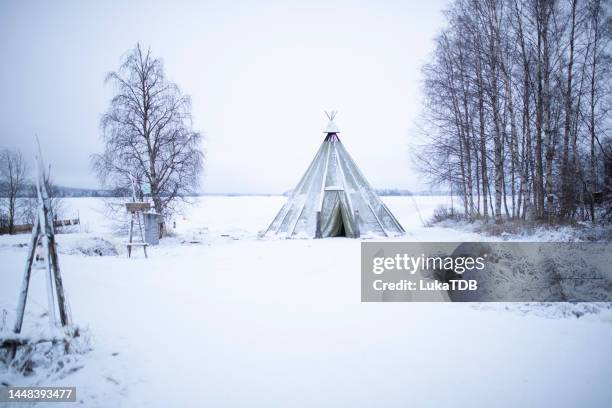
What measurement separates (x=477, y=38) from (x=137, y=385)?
526 inches

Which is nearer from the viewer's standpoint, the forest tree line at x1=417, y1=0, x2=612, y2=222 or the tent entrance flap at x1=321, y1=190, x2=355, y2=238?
the forest tree line at x1=417, y1=0, x2=612, y2=222

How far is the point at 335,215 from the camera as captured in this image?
11992 mm

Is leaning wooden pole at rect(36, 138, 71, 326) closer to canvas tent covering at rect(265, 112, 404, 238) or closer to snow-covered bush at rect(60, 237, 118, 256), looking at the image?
snow-covered bush at rect(60, 237, 118, 256)

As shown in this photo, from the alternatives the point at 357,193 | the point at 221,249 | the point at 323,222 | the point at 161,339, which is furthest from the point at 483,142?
the point at 161,339

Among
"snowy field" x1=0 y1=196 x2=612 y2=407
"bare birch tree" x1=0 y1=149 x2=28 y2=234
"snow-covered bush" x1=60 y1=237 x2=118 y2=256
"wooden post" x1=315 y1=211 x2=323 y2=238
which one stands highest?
"bare birch tree" x1=0 y1=149 x2=28 y2=234

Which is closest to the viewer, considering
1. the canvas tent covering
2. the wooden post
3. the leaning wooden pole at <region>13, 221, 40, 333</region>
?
the leaning wooden pole at <region>13, 221, 40, 333</region>

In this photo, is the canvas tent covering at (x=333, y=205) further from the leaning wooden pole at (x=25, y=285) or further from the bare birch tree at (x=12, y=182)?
the bare birch tree at (x=12, y=182)

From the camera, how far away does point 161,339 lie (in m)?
3.51

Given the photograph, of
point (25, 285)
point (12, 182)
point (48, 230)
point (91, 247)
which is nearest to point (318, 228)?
point (91, 247)

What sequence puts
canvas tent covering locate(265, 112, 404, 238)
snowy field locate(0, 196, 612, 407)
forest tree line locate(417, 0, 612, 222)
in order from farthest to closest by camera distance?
canvas tent covering locate(265, 112, 404, 238)
forest tree line locate(417, 0, 612, 222)
snowy field locate(0, 196, 612, 407)

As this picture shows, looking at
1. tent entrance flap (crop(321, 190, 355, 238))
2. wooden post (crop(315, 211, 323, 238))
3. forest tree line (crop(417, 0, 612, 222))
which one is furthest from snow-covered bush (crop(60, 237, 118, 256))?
forest tree line (crop(417, 0, 612, 222))

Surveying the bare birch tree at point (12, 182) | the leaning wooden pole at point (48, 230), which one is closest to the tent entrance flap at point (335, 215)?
the leaning wooden pole at point (48, 230)

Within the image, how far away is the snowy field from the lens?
2.64 m

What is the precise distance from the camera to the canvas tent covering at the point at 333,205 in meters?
11.7
